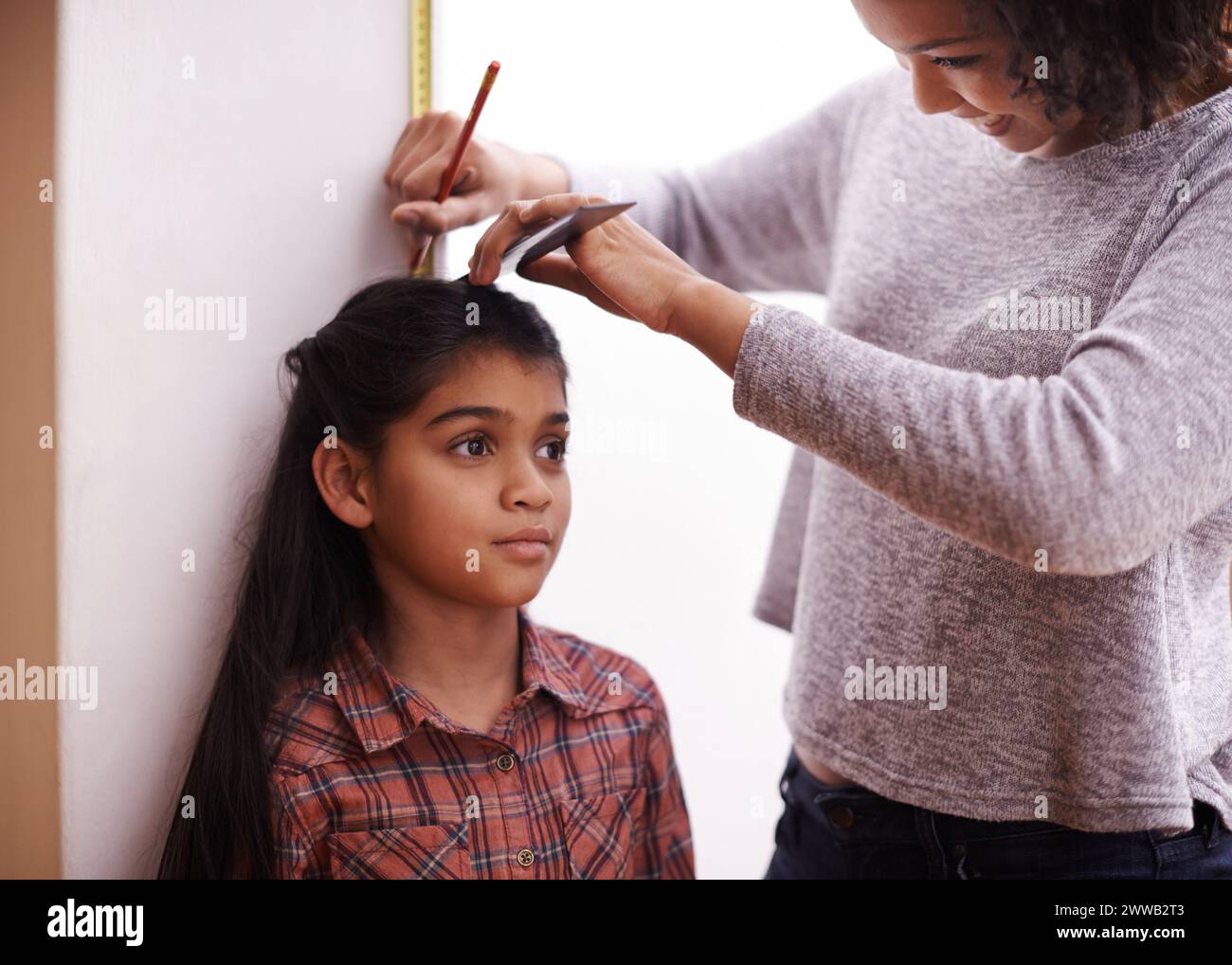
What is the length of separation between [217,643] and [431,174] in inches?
23.3

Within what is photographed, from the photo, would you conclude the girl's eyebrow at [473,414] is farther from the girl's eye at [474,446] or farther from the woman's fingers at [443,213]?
the woman's fingers at [443,213]

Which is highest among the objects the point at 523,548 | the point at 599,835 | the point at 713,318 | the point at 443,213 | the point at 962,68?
the point at 962,68

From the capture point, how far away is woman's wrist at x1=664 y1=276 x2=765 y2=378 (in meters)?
0.97

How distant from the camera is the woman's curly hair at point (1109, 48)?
39.4 inches

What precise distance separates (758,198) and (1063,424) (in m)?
0.75

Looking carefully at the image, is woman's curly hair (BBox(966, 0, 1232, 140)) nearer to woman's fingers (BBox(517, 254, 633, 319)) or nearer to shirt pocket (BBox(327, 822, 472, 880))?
woman's fingers (BBox(517, 254, 633, 319))

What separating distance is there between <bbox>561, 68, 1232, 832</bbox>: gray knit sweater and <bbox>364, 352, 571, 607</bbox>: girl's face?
1.05ft

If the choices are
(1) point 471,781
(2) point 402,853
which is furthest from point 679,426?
(2) point 402,853

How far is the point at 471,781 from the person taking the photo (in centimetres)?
121

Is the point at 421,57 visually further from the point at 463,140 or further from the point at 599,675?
the point at 599,675

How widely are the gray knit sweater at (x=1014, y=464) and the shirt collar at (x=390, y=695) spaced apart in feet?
0.91

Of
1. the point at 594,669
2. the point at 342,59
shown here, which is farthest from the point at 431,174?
the point at 594,669

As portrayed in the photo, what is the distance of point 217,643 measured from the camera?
1.23m

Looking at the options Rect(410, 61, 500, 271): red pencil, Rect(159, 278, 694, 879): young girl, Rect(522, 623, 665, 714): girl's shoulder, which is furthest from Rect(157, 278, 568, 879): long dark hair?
Rect(522, 623, 665, 714): girl's shoulder
